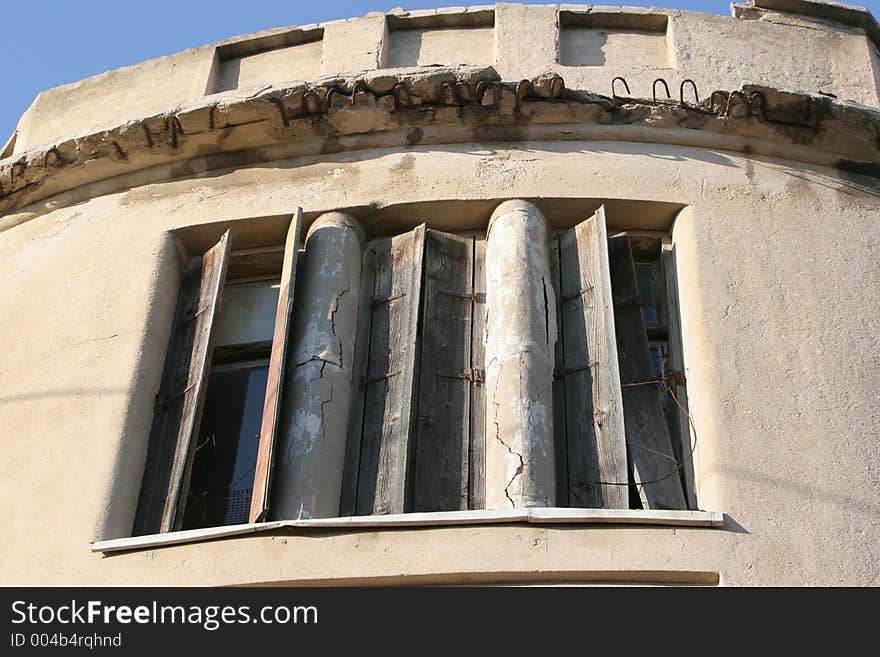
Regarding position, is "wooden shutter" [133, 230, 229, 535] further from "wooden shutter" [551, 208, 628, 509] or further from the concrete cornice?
"wooden shutter" [551, 208, 628, 509]

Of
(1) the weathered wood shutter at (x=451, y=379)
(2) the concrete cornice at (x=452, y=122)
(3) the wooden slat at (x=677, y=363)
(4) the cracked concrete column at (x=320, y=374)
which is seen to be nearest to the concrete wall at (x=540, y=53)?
(2) the concrete cornice at (x=452, y=122)

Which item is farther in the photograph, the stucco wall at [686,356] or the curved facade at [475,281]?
the curved facade at [475,281]

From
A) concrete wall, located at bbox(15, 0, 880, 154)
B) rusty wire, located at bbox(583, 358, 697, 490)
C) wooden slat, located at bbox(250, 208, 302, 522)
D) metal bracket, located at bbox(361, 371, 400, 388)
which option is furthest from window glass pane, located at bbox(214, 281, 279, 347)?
rusty wire, located at bbox(583, 358, 697, 490)

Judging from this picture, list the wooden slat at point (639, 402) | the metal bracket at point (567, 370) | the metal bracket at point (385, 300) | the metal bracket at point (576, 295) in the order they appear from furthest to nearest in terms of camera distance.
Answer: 1. the metal bracket at point (385, 300)
2. the metal bracket at point (576, 295)
3. the metal bracket at point (567, 370)
4. the wooden slat at point (639, 402)

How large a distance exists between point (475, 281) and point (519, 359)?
881 mm

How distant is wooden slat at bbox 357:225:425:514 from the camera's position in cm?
780

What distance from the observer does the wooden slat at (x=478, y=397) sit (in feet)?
25.6

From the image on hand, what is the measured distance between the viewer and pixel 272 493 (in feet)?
25.2

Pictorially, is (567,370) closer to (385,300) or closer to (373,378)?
(373,378)

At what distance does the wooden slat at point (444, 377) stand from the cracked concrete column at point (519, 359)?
16 cm

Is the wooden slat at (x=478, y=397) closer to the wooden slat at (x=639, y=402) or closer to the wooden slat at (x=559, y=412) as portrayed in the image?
the wooden slat at (x=559, y=412)
